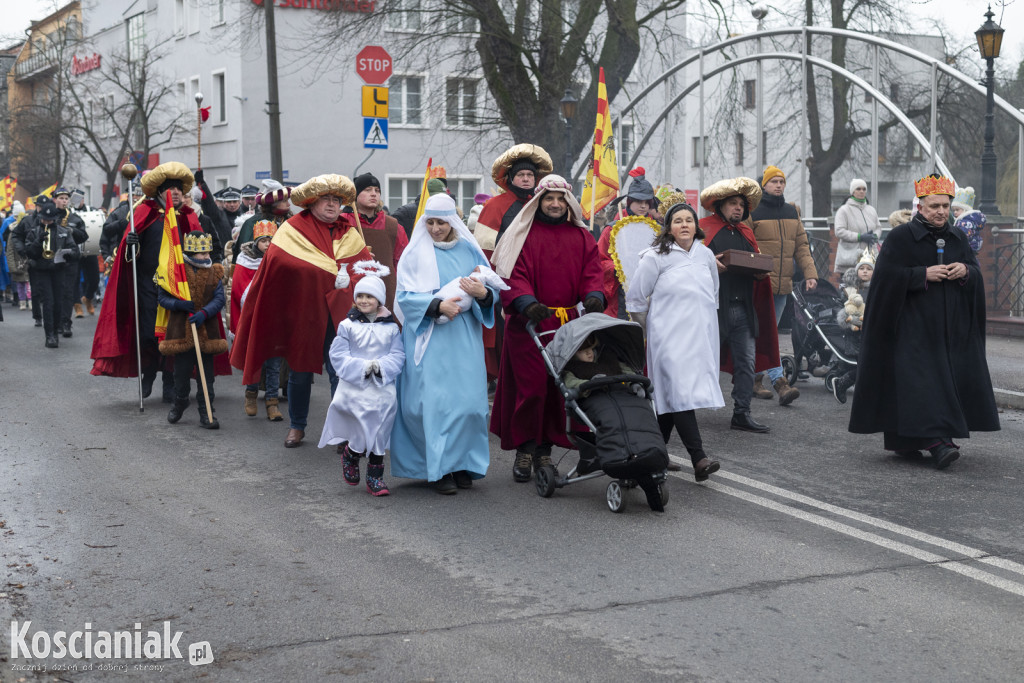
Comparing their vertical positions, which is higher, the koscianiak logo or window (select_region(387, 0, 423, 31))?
window (select_region(387, 0, 423, 31))

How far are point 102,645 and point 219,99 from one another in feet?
130

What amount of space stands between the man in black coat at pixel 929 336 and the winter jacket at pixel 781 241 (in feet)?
11.0

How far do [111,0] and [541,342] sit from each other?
52596 mm

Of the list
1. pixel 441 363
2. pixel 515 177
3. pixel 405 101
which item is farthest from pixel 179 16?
pixel 441 363

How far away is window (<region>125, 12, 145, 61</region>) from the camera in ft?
165

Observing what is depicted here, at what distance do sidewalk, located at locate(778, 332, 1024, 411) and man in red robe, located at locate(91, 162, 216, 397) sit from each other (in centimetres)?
672

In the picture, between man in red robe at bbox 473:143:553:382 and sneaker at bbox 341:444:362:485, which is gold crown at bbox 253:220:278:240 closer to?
man in red robe at bbox 473:143:553:382

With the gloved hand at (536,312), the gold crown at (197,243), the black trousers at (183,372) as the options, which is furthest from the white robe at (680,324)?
the black trousers at (183,372)

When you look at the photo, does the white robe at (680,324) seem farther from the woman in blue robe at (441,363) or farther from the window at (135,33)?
the window at (135,33)

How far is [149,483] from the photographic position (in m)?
7.99

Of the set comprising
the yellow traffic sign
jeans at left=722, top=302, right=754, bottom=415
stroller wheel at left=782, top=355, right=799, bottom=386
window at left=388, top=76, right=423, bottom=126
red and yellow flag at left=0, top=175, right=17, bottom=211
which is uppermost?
window at left=388, top=76, right=423, bottom=126

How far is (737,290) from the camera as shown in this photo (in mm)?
10125

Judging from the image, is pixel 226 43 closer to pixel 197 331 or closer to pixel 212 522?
pixel 197 331

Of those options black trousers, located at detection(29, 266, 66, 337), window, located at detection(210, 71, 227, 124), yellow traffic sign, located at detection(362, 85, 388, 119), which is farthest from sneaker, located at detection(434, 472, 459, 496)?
window, located at detection(210, 71, 227, 124)
